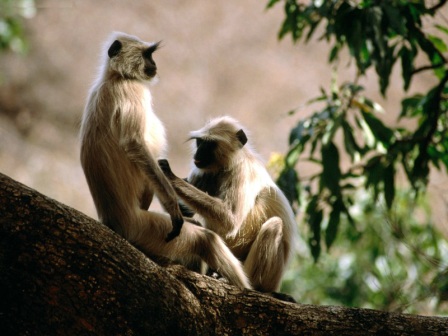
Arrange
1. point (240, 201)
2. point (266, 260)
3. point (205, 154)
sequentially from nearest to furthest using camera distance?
point (266, 260) < point (240, 201) < point (205, 154)

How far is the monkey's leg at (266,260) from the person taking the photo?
394 centimetres

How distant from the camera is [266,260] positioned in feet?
12.9

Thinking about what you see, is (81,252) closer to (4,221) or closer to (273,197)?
(4,221)

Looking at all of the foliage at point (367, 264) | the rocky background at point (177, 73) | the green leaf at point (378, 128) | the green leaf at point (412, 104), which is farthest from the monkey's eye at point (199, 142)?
the rocky background at point (177, 73)

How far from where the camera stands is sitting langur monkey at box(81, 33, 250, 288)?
3.48 metres

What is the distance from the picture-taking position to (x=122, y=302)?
2820mm

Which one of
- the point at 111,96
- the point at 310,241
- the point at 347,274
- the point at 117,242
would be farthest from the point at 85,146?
the point at 347,274

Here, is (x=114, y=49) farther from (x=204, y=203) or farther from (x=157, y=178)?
(x=204, y=203)

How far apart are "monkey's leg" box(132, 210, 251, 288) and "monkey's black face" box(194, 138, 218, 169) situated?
1.97 ft

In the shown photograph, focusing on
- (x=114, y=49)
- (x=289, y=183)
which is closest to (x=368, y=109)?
(x=289, y=183)

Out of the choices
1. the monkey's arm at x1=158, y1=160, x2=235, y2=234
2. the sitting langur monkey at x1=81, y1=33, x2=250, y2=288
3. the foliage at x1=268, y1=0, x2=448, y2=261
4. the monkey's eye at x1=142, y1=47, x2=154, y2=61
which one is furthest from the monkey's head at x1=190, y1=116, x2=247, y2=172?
the foliage at x1=268, y1=0, x2=448, y2=261

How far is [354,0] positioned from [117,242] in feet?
11.1

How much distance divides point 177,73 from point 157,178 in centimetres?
1287

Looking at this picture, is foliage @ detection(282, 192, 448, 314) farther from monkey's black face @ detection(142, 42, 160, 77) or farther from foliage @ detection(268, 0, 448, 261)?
monkey's black face @ detection(142, 42, 160, 77)
